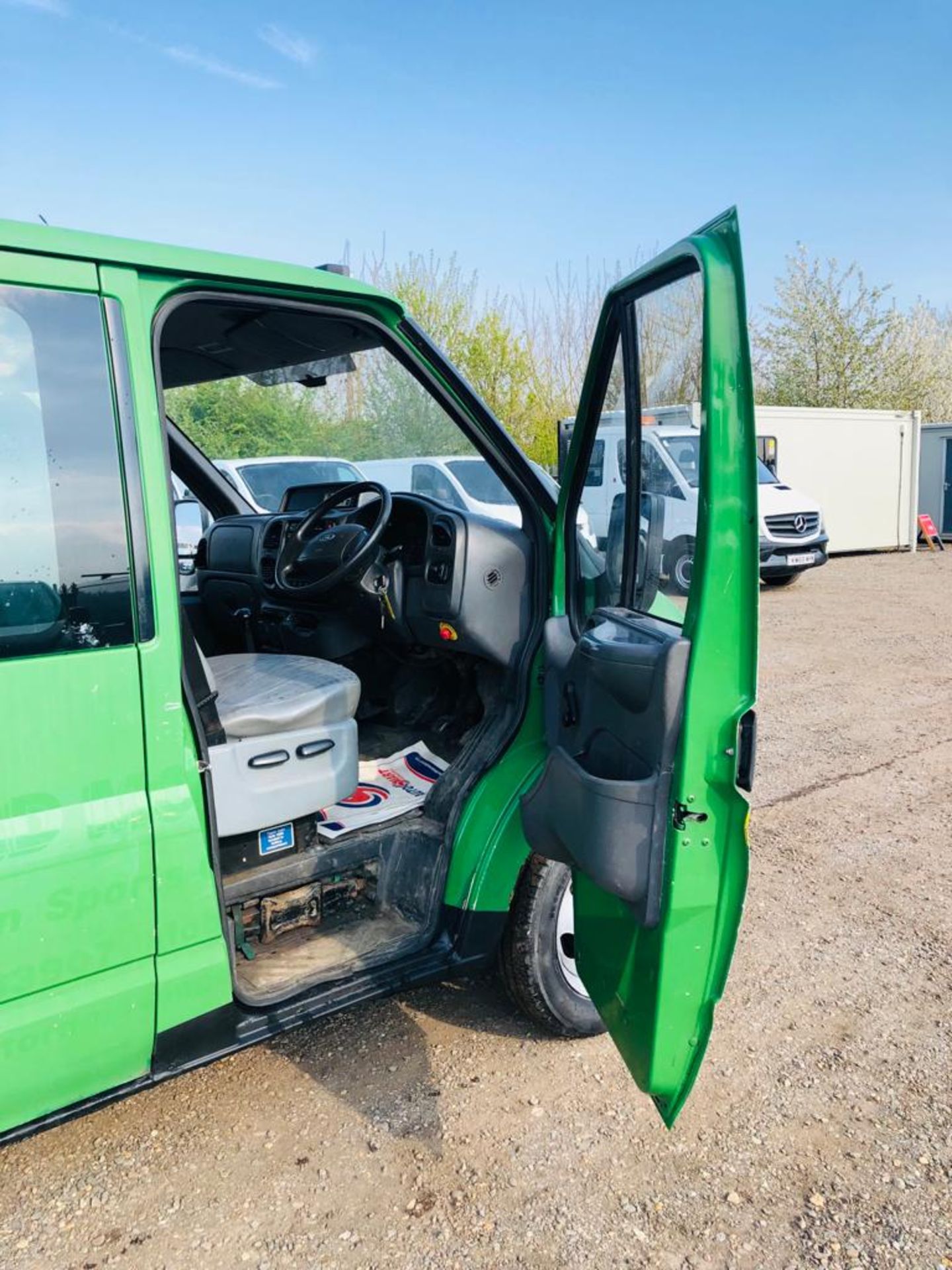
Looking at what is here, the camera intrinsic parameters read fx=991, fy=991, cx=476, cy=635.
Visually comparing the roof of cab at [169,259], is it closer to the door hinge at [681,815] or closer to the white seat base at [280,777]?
the white seat base at [280,777]

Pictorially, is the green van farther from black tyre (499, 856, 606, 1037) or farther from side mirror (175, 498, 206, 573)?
side mirror (175, 498, 206, 573)

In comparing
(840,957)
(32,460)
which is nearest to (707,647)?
(32,460)

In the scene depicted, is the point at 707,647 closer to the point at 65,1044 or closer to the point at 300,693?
the point at 300,693

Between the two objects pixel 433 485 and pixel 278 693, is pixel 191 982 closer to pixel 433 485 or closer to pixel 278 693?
pixel 278 693

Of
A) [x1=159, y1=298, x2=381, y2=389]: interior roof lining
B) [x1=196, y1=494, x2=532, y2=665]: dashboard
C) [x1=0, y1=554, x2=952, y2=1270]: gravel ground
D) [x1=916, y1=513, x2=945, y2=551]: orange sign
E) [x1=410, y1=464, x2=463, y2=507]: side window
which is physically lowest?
[x1=0, y1=554, x2=952, y2=1270]: gravel ground

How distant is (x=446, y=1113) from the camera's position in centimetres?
254

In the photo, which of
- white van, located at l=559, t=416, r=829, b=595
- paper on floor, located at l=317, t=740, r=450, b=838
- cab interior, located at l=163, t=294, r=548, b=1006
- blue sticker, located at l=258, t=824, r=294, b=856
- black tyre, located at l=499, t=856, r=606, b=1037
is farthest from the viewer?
paper on floor, located at l=317, t=740, r=450, b=838

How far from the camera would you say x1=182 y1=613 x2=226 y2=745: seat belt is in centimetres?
215

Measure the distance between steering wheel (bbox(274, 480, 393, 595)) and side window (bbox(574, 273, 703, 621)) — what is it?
2.24 feet

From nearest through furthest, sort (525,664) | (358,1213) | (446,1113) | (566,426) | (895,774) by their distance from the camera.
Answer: (358,1213)
(446,1113)
(525,664)
(566,426)
(895,774)

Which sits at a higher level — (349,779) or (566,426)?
(566,426)

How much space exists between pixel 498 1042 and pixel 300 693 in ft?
3.86

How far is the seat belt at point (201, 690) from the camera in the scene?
2145 millimetres

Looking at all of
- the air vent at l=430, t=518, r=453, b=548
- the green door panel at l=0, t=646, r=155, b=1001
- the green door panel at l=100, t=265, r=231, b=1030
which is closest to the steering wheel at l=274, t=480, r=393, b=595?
the air vent at l=430, t=518, r=453, b=548
